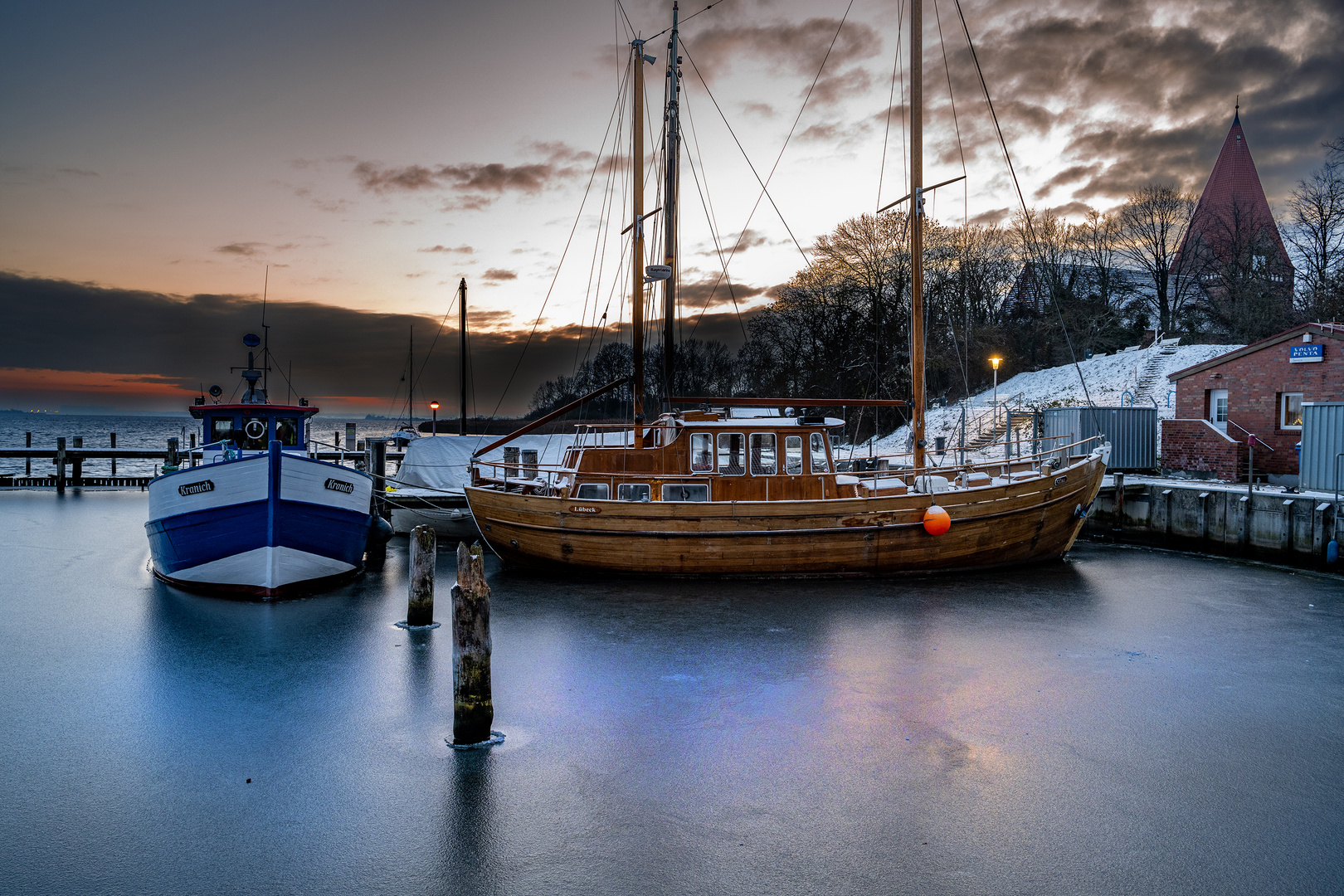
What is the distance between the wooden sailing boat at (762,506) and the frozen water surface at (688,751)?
1.43 meters

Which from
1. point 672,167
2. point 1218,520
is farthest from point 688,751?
point 1218,520

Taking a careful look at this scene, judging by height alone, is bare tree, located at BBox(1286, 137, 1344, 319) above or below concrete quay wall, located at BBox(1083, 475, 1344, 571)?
above

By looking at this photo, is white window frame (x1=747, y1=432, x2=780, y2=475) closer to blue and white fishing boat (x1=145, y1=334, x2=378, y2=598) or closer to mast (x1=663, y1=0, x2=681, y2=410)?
mast (x1=663, y1=0, x2=681, y2=410)

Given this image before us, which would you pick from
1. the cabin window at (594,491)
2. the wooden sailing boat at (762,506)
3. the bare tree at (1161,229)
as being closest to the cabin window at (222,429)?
the wooden sailing boat at (762,506)

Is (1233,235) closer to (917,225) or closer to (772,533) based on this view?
(917,225)

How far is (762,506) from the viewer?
469 inches

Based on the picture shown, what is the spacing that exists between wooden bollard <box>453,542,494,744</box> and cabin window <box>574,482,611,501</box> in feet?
21.1

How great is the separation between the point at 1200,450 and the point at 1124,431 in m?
2.02

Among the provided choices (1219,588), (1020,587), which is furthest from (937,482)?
(1219,588)

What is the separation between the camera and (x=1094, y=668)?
26.2 feet

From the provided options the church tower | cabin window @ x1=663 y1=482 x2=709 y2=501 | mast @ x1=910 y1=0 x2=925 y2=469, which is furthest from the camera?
the church tower

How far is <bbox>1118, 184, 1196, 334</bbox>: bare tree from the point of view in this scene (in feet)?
130

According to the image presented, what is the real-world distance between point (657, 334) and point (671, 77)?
227 inches

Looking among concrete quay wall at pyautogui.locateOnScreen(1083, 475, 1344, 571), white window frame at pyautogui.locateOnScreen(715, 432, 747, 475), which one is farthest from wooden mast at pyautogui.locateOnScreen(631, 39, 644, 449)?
concrete quay wall at pyautogui.locateOnScreen(1083, 475, 1344, 571)
